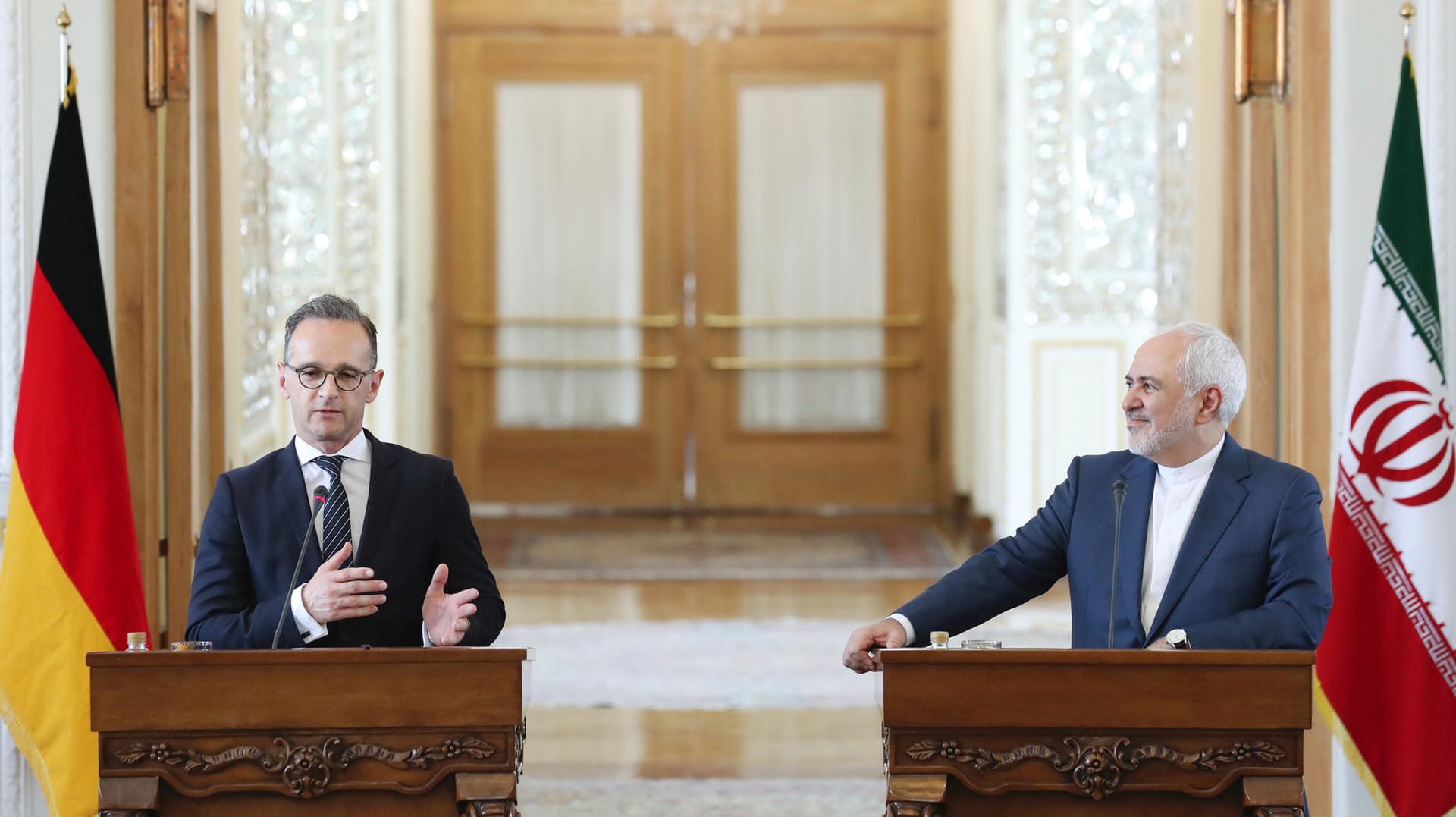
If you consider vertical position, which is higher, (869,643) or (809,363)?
(809,363)

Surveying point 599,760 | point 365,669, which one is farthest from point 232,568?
point 599,760

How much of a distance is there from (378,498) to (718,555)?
6009 mm

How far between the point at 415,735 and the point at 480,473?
25.4ft

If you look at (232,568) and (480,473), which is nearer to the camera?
(232,568)

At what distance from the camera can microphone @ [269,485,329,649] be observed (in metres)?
2.76

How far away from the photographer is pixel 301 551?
2.85 metres

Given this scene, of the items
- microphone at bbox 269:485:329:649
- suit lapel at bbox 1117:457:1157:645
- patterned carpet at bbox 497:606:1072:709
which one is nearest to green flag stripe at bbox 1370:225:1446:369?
suit lapel at bbox 1117:457:1157:645

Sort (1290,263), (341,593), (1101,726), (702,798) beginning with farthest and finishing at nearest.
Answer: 1. (702,798)
2. (1290,263)
3. (341,593)
4. (1101,726)

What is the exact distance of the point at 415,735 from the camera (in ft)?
8.50

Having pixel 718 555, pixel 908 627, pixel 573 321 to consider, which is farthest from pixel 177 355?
pixel 573 321

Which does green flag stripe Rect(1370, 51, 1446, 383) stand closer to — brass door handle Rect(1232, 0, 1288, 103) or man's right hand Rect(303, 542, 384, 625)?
brass door handle Rect(1232, 0, 1288, 103)

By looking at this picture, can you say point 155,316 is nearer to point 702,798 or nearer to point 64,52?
point 64,52

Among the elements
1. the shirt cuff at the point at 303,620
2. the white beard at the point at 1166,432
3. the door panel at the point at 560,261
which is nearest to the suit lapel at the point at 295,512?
the shirt cuff at the point at 303,620

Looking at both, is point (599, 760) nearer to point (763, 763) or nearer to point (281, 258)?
point (763, 763)
